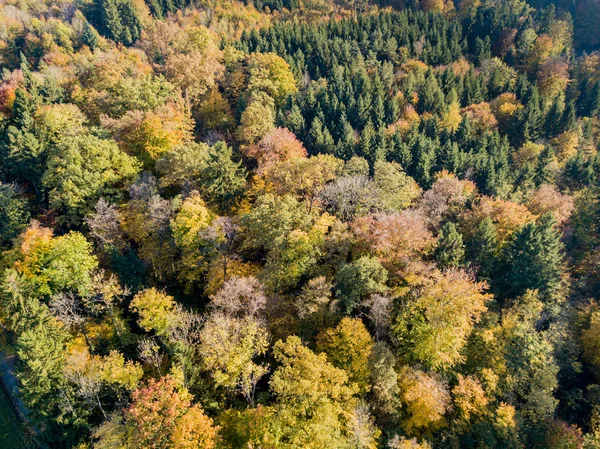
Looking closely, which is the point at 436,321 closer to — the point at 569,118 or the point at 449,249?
the point at 449,249

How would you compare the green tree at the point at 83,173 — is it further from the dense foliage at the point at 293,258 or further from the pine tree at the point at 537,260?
the pine tree at the point at 537,260

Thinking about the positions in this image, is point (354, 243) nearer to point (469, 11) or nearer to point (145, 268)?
point (145, 268)

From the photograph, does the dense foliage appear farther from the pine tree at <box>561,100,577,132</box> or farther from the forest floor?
the forest floor

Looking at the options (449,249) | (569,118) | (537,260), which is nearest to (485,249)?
(537,260)

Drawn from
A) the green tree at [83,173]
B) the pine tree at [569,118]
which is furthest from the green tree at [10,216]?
the pine tree at [569,118]

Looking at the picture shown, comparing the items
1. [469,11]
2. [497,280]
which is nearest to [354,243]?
[497,280]

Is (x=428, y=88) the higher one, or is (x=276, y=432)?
(x=428, y=88)

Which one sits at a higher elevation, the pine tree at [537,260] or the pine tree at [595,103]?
the pine tree at [595,103]
